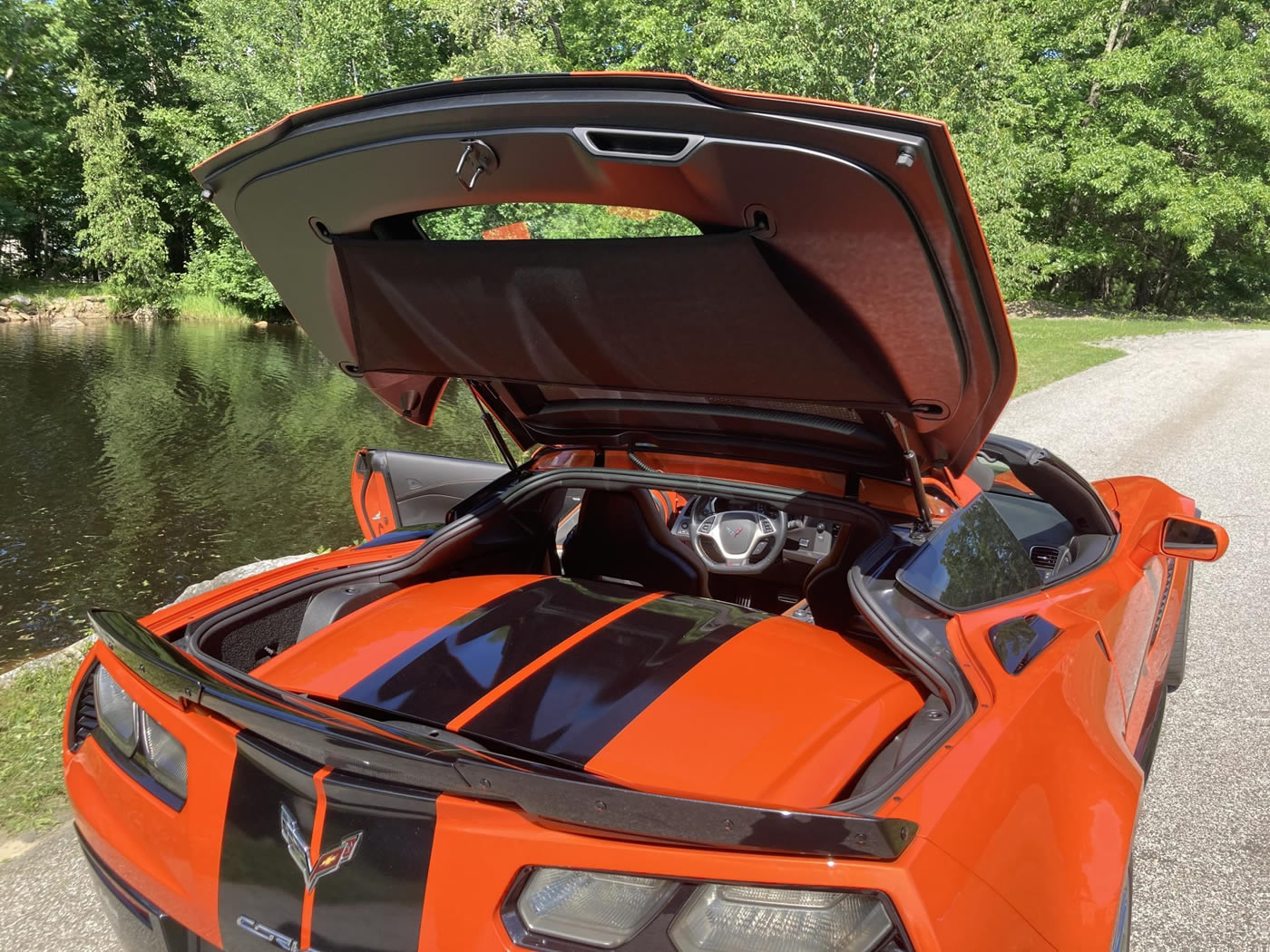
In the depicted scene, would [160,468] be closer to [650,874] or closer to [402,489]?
[402,489]

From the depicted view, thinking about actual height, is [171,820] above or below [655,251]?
below

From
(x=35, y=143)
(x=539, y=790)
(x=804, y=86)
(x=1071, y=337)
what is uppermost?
(x=804, y=86)

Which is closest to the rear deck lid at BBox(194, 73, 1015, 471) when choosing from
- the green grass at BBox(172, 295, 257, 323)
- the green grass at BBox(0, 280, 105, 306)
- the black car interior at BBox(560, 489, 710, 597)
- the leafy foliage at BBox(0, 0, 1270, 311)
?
the black car interior at BBox(560, 489, 710, 597)

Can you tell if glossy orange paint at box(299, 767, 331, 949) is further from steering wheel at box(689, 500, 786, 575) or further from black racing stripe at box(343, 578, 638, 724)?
steering wheel at box(689, 500, 786, 575)

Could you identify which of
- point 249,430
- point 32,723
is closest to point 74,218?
point 249,430

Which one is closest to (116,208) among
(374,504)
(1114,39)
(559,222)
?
(374,504)

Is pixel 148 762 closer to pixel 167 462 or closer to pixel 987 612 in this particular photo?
pixel 987 612

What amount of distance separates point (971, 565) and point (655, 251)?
1.02m

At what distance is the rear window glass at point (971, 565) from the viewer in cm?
198

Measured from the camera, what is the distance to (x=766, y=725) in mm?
1663

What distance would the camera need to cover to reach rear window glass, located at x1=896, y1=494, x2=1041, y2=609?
198cm

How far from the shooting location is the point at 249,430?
42.9 feet

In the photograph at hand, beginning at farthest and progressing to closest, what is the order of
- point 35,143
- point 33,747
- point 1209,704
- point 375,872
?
point 35,143 < point 1209,704 < point 33,747 < point 375,872

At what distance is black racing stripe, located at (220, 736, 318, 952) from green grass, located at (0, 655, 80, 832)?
192cm
